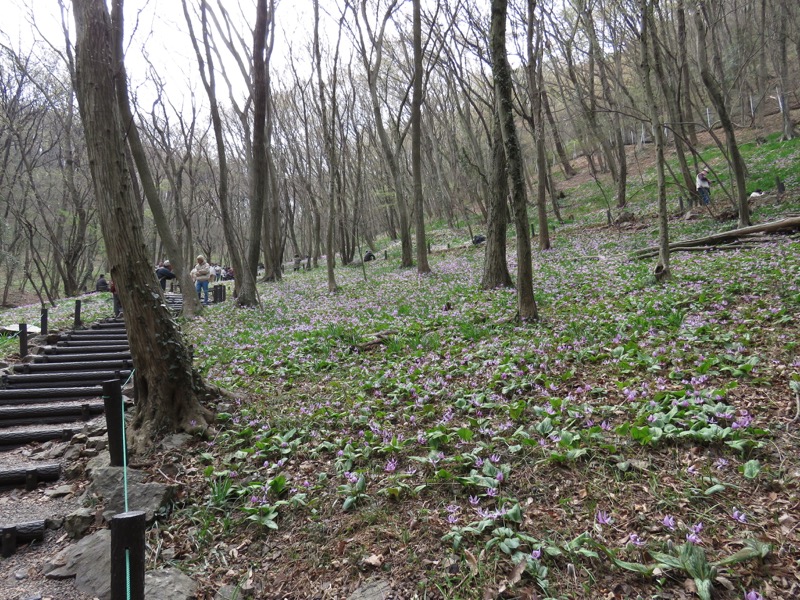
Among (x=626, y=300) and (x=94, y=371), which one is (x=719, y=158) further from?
(x=94, y=371)

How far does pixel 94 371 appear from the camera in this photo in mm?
7734

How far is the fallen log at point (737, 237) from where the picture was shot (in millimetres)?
10617

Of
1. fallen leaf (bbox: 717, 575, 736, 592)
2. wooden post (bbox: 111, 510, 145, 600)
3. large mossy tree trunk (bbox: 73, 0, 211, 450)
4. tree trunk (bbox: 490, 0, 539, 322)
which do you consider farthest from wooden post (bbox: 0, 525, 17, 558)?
tree trunk (bbox: 490, 0, 539, 322)

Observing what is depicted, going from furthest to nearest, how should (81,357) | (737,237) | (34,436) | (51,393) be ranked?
Answer: (737,237)
(81,357)
(51,393)
(34,436)

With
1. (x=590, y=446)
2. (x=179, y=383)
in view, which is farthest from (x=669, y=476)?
(x=179, y=383)

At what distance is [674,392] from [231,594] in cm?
390

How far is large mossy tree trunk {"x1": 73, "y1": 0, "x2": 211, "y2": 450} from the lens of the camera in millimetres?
4922

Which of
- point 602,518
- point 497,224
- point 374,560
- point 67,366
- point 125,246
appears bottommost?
point 374,560

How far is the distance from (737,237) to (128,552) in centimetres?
1344

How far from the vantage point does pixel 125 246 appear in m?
4.97

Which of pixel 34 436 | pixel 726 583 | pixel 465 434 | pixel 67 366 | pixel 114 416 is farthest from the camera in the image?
pixel 67 366

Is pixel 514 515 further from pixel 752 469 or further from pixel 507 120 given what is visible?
pixel 507 120

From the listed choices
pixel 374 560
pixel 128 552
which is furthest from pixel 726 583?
pixel 128 552

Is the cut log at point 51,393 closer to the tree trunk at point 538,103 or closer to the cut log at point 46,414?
the cut log at point 46,414
